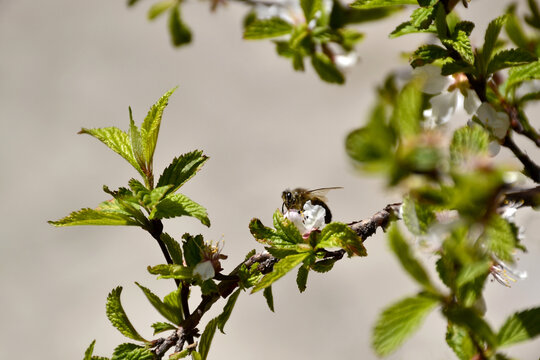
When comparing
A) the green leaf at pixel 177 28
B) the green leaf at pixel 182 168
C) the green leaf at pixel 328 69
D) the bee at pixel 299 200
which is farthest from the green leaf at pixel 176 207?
the green leaf at pixel 177 28

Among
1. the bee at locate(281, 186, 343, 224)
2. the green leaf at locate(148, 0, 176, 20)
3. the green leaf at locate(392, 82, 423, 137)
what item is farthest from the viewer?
the green leaf at locate(148, 0, 176, 20)

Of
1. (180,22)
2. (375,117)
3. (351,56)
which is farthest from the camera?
(180,22)

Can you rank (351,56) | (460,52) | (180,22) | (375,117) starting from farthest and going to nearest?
(180,22) < (351,56) < (460,52) < (375,117)

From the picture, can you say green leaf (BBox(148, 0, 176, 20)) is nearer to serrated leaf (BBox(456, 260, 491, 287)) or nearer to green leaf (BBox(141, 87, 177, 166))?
green leaf (BBox(141, 87, 177, 166))

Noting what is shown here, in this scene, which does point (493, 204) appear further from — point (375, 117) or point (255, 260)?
point (255, 260)

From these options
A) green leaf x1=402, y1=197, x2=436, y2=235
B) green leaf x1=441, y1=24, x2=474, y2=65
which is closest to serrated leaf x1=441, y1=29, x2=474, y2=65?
green leaf x1=441, y1=24, x2=474, y2=65

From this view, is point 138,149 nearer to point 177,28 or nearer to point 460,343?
point 460,343

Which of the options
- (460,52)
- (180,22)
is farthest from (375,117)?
(180,22)
